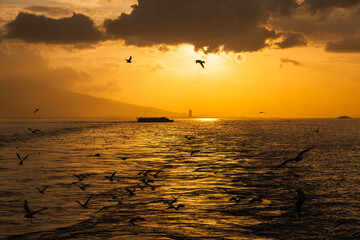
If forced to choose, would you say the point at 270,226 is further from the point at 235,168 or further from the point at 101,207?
the point at 235,168

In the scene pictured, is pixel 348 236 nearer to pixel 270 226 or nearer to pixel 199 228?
pixel 270 226

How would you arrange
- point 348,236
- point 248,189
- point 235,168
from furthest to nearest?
point 235,168 → point 248,189 → point 348,236

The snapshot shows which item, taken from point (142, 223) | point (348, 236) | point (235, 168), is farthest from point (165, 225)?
point (235, 168)

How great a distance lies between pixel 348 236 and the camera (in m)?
15.6

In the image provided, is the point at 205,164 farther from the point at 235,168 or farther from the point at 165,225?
the point at 165,225

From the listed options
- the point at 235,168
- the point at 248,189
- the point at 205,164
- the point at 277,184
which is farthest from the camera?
the point at 205,164

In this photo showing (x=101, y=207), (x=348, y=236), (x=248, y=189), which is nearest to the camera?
(x=348, y=236)

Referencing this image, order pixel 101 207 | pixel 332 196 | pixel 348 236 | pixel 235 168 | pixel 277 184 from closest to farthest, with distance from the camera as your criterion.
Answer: pixel 348 236
pixel 101 207
pixel 332 196
pixel 277 184
pixel 235 168

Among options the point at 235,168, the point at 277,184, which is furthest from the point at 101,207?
the point at 235,168

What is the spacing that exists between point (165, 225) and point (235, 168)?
69.8ft

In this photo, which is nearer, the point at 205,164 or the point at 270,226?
the point at 270,226

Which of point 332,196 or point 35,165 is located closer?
point 332,196

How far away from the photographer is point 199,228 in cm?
1631

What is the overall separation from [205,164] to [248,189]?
14224 mm
